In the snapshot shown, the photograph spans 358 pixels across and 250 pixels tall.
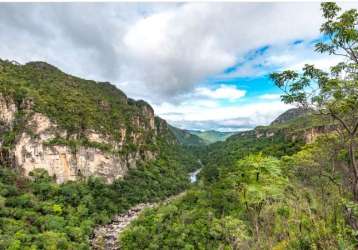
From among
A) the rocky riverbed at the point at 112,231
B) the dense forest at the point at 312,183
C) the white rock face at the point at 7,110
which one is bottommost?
the rocky riverbed at the point at 112,231

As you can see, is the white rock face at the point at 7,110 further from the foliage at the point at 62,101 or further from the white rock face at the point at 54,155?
the foliage at the point at 62,101

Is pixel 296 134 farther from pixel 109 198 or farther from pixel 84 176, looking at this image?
pixel 84 176

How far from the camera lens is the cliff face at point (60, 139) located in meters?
48.3

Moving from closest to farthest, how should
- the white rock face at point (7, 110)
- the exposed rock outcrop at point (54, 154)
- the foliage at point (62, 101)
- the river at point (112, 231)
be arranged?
the river at point (112, 231), the white rock face at point (7, 110), the exposed rock outcrop at point (54, 154), the foliage at point (62, 101)

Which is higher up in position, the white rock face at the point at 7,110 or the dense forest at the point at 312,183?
the white rock face at the point at 7,110

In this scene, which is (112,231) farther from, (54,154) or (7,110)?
(7,110)

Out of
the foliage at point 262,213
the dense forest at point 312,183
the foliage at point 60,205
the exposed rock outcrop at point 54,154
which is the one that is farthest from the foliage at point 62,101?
the dense forest at point 312,183

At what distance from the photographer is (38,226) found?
34.8m

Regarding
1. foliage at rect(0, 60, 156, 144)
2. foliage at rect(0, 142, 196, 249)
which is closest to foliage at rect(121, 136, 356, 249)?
foliage at rect(0, 142, 196, 249)

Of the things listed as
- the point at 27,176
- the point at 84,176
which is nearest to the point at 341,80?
the point at 27,176

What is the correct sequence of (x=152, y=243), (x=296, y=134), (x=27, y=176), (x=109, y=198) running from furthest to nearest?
1. (x=296, y=134)
2. (x=109, y=198)
3. (x=27, y=176)
4. (x=152, y=243)

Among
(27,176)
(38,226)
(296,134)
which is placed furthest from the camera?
(296,134)

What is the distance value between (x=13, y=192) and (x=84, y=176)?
741 inches

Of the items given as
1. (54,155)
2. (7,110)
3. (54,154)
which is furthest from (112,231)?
(7,110)
